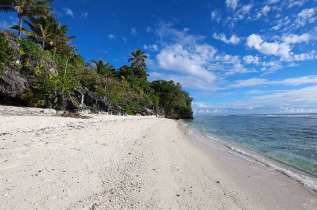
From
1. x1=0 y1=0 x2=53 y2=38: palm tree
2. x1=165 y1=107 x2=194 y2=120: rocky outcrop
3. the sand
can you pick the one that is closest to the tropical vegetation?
x1=0 y1=0 x2=53 y2=38: palm tree

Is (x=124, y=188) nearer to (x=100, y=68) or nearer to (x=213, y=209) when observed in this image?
(x=213, y=209)

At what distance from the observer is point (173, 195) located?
2559mm

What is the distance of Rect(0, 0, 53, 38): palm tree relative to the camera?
1636 cm

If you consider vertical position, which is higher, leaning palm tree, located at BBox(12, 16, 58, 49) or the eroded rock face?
leaning palm tree, located at BBox(12, 16, 58, 49)

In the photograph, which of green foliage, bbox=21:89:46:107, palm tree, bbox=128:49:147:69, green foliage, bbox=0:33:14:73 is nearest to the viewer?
green foliage, bbox=0:33:14:73

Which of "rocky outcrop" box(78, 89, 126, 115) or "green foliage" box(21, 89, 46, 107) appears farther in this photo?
"rocky outcrop" box(78, 89, 126, 115)

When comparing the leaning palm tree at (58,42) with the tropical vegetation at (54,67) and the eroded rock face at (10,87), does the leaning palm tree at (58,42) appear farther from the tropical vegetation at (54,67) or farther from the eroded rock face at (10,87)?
the eroded rock face at (10,87)

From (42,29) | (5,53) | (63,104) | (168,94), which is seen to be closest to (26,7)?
(42,29)

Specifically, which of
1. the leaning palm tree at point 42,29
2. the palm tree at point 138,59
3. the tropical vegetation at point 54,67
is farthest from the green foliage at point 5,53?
the palm tree at point 138,59

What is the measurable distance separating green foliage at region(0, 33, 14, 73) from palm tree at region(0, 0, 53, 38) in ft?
31.4

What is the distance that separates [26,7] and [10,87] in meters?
14.1

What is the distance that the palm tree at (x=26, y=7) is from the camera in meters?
16.4

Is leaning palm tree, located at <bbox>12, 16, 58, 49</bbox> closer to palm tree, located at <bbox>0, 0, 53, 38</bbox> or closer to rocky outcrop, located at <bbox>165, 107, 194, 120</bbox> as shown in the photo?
palm tree, located at <bbox>0, 0, 53, 38</bbox>

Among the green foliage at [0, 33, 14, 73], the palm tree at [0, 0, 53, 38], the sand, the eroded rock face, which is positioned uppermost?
the palm tree at [0, 0, 53, 38]
